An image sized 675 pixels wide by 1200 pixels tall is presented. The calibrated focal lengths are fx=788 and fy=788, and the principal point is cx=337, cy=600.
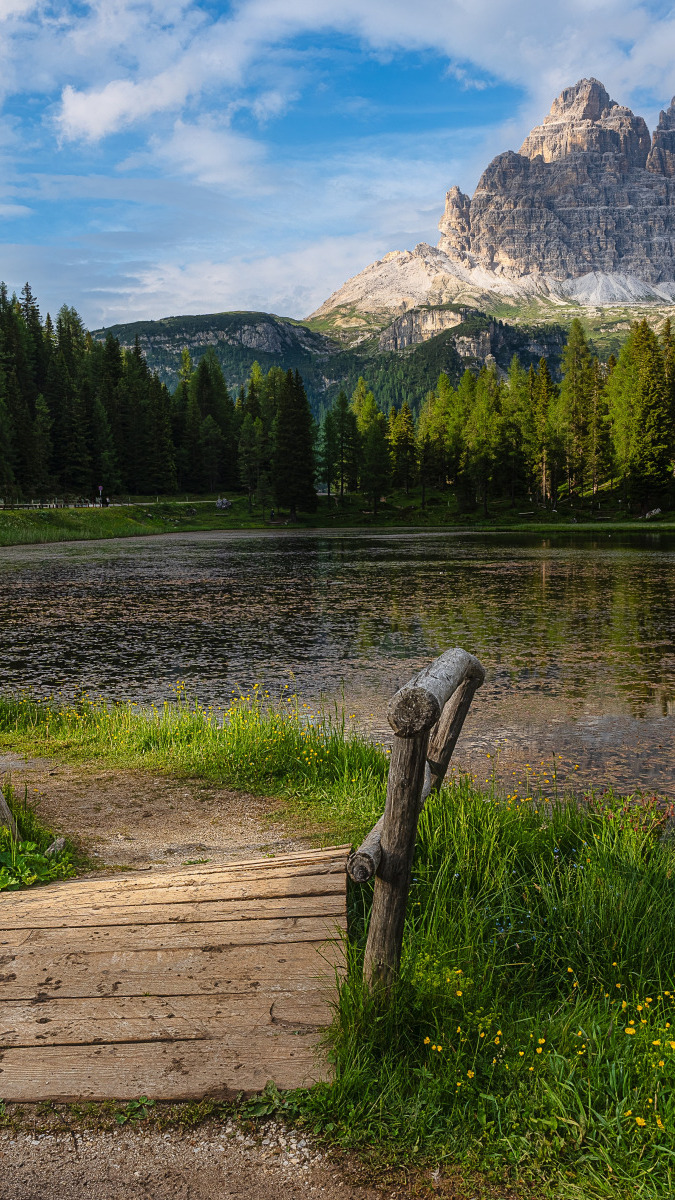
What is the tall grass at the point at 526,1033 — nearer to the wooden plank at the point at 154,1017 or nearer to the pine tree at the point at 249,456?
the wooden plank at the point at 154,1017

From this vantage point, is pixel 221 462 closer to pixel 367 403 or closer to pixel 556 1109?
pixel 367 403

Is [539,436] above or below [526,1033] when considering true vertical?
above

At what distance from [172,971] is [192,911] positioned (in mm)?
450

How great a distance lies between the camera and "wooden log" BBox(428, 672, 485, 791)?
251 inches

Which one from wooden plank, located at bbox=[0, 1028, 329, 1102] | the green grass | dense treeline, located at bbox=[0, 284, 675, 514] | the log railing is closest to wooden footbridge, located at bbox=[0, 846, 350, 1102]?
wooden plank, located at bbox=[0, 1028, 329, 1102]

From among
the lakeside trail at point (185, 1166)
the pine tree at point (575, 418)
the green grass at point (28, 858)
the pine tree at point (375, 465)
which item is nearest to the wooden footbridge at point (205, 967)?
the lakeside trail at point (185, 1166)

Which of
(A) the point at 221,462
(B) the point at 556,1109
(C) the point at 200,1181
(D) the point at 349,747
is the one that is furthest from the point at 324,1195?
(A) the point at 221,462

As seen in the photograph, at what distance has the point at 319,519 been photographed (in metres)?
105

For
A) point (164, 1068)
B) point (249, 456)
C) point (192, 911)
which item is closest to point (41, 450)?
point (249, 456)

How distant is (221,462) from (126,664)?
373ft

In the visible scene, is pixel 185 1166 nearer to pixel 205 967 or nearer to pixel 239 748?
pixel 205 967

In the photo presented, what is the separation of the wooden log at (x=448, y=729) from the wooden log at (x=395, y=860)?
89.0 inches

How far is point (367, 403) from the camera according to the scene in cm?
12012

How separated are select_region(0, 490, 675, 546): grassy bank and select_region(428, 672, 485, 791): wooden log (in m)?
63.9
